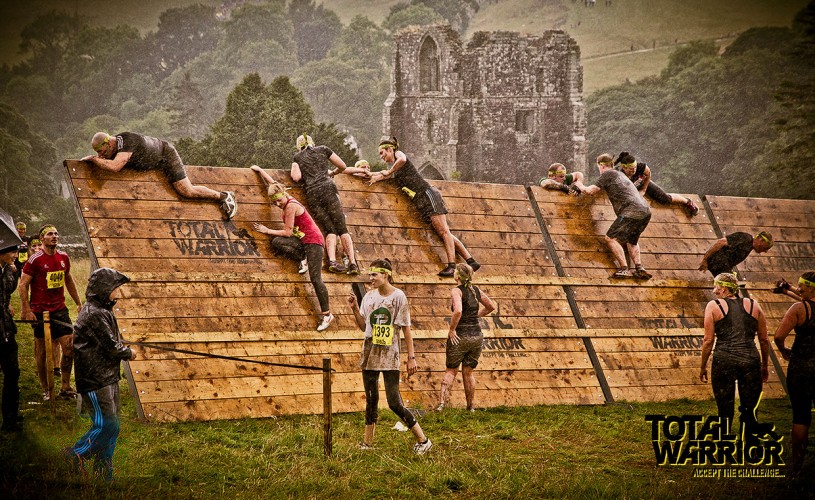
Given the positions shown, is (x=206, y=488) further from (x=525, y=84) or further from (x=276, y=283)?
(x=525, y=84)

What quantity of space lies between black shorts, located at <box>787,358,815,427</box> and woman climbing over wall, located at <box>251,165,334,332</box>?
213 inches

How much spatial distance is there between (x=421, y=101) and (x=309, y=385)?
7122 cm

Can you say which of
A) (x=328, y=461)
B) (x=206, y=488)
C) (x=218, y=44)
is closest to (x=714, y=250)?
(x=328, y=461)

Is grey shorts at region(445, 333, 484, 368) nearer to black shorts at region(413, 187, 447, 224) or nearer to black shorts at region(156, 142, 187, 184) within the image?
black shorts at region(413, 187, 447, 224)

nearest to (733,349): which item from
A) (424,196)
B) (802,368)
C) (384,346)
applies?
(802,368)

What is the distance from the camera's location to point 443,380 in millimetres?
11344

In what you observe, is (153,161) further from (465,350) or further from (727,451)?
(727,451)

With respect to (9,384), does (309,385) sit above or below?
below

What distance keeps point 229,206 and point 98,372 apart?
483 cm

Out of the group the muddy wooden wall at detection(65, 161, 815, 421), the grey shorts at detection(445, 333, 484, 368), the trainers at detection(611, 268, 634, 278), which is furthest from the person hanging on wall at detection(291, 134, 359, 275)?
the trainers at detection(611, 268, 634, 278)

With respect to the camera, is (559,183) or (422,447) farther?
(559,183)

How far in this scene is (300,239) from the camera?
11.9 m

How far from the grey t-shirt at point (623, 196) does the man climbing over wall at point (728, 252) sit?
1350 millimetres

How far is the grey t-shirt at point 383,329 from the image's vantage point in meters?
8.93
